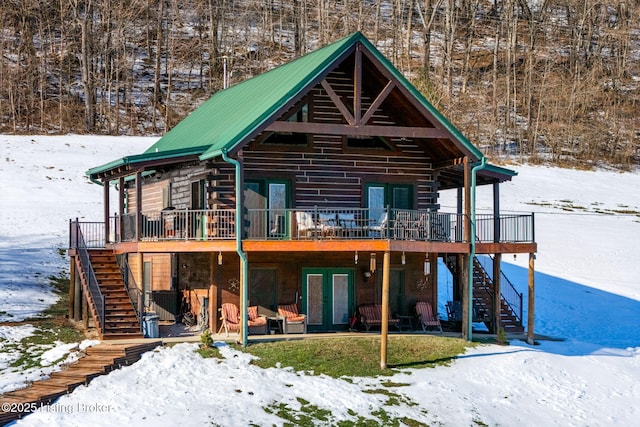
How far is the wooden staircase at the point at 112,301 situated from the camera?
1021 inches

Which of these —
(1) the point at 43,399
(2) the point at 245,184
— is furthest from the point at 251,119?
(1) the point at 43,399

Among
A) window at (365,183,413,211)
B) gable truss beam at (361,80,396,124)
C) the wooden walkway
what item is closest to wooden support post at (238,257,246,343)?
the wooden walkway

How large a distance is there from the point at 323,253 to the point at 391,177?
11.1ft

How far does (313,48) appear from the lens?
87.3 m

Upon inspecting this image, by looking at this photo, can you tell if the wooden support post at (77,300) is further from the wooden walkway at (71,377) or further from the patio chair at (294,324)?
the patio chair at (294,324)

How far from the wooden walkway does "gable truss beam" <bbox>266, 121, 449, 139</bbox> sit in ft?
22.7

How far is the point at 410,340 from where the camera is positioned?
26.8m

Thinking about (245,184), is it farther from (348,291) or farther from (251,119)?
(348,291)

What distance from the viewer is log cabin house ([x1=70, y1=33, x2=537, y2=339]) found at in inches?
1020

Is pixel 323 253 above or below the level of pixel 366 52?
below

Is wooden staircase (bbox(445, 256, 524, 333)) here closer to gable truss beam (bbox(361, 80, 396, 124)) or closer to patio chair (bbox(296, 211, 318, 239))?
patio chair (bbox(296, 211, 318, 239))

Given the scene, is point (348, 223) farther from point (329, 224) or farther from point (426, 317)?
point (426, 317)

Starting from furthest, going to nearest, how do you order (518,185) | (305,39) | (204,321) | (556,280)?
(305,39) → (518,185) → (556,280) → (204,321)

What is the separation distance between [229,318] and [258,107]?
6327 mm
